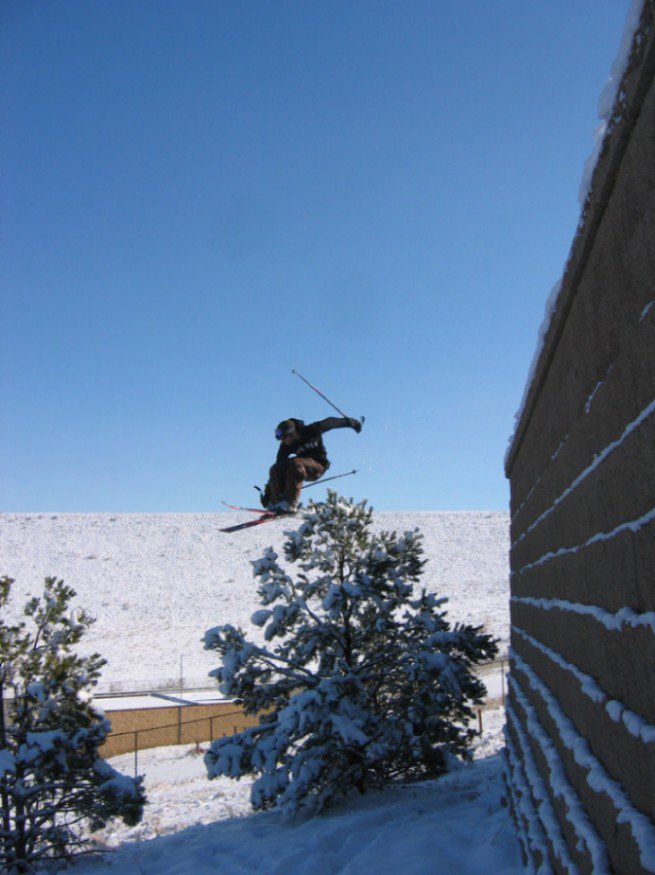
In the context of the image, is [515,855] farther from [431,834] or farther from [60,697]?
[60,697]

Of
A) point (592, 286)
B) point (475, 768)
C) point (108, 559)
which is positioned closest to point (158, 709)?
point (475, 768)

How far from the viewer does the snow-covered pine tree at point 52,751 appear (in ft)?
31.1

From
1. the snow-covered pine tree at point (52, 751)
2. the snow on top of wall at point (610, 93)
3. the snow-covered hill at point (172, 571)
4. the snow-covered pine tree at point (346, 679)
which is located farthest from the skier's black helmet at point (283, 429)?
the snow-covered hill at point (172, 571)

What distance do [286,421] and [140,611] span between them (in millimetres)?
37619

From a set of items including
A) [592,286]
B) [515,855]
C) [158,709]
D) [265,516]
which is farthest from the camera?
[158,709]

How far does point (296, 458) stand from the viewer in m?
11.4

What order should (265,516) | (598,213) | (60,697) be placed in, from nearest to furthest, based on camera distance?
(598,213) → (60,697) → (265,516)

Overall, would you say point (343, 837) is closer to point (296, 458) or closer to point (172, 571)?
point (296, 458)

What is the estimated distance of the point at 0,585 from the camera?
34.4 ft

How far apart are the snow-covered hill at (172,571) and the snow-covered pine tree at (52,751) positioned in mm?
20833

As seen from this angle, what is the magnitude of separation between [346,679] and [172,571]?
148 ft

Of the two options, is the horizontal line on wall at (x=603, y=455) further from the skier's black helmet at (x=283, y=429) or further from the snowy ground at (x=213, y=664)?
the skier's black helmet at (x=283, y=429)

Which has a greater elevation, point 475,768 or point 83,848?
point 475,768

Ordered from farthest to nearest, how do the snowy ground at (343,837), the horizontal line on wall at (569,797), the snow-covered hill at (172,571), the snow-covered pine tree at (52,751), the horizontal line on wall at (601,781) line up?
1. the snow-covered hill at (172,571)
2. the snow-covered pine tree at (52,751)
3. the snowy ground at (343,837)
4. the horizontal line on wall at (569,797)
5. the horizontal line on wall at (601,781)
